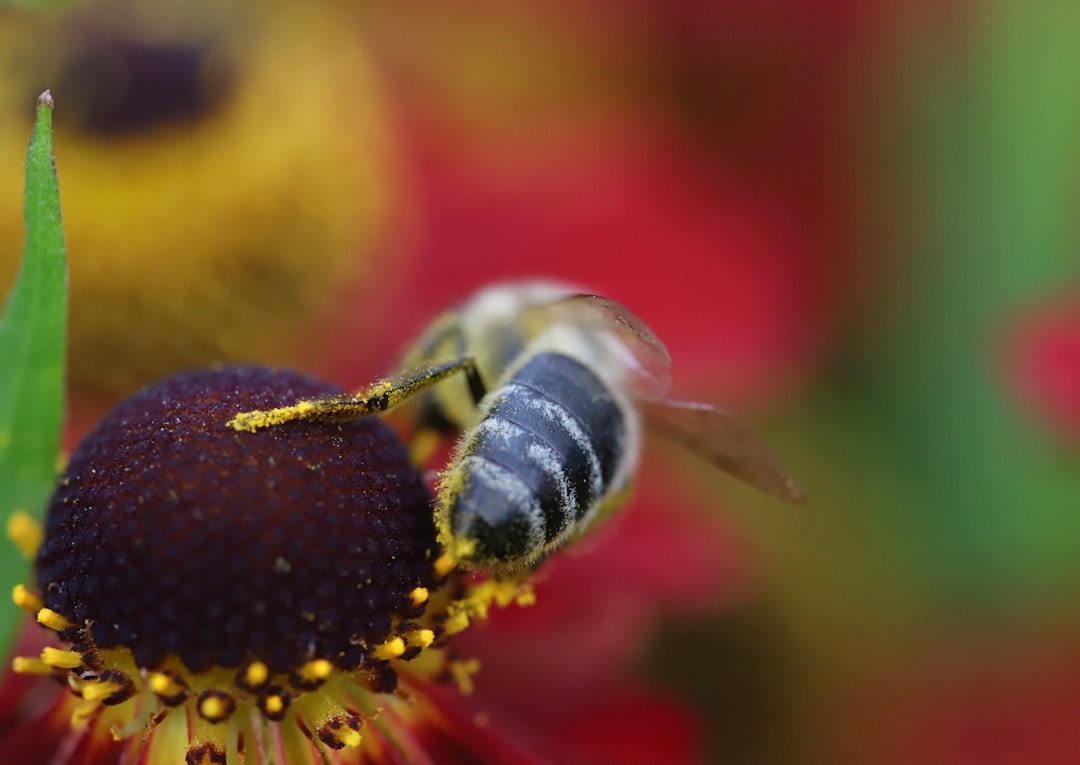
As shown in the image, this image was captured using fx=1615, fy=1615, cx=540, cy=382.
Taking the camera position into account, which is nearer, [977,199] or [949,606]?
[949,606]

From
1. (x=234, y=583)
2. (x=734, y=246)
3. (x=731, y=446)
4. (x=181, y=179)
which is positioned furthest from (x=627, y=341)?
(x=734, y=246)

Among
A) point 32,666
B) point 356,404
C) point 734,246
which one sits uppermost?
point 356,404

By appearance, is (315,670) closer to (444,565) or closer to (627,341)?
(444,565)

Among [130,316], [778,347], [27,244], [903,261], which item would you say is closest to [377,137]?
[130,316]

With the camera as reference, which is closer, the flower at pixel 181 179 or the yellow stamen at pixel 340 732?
the yellow stamen at pixel 340 732

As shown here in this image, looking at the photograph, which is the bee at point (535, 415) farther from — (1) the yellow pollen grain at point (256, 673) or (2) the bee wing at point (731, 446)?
(1) the yellow pollen grain at point (256, 673)

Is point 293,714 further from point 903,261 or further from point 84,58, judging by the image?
point 903,261

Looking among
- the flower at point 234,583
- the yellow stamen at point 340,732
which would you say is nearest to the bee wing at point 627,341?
the flower at point 234,583
